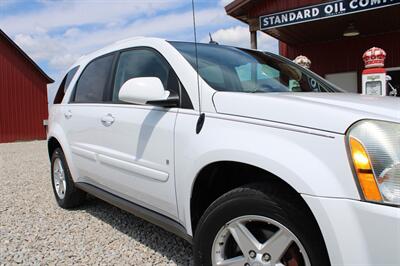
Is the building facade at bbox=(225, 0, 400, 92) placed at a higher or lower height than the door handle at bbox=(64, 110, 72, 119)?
higher

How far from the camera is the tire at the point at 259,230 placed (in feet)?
5.79

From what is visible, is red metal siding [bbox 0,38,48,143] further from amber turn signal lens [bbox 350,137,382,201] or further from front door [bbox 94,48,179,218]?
amber turn signal lens [bbox 350,137,382,201]

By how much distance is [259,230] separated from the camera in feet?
6.62

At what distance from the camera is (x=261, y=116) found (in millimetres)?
1998

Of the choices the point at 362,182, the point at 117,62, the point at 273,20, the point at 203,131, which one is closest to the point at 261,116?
the point at 203,131

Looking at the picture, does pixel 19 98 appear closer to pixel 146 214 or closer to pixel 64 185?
pixel 64 185

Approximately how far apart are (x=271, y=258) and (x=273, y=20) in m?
7.13

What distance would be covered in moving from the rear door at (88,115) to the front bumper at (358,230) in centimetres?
217

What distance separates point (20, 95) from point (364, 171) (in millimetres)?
19902

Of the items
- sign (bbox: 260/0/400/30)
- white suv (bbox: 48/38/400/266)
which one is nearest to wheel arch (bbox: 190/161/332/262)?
white suv (bbox: 48/38/400/266)

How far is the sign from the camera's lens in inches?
283

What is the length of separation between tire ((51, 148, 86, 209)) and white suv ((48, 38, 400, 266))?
2.15 ft

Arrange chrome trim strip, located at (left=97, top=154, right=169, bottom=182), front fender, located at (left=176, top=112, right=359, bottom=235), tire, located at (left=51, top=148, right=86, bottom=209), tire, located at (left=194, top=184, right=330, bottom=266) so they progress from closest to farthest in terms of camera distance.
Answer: front fender, located at (left=176, top=112, right=359, bottom=235) < tire, located at (left=194, top=184, right=330, bottom=266) < chrome trim strip, located at (left=97, top=154, right=169, bottom=182) < tire, located at (left=51, top=148, right=86, bottom=209)

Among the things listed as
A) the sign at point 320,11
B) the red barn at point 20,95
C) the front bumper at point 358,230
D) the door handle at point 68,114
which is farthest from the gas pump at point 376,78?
the red barn at point 20,95
